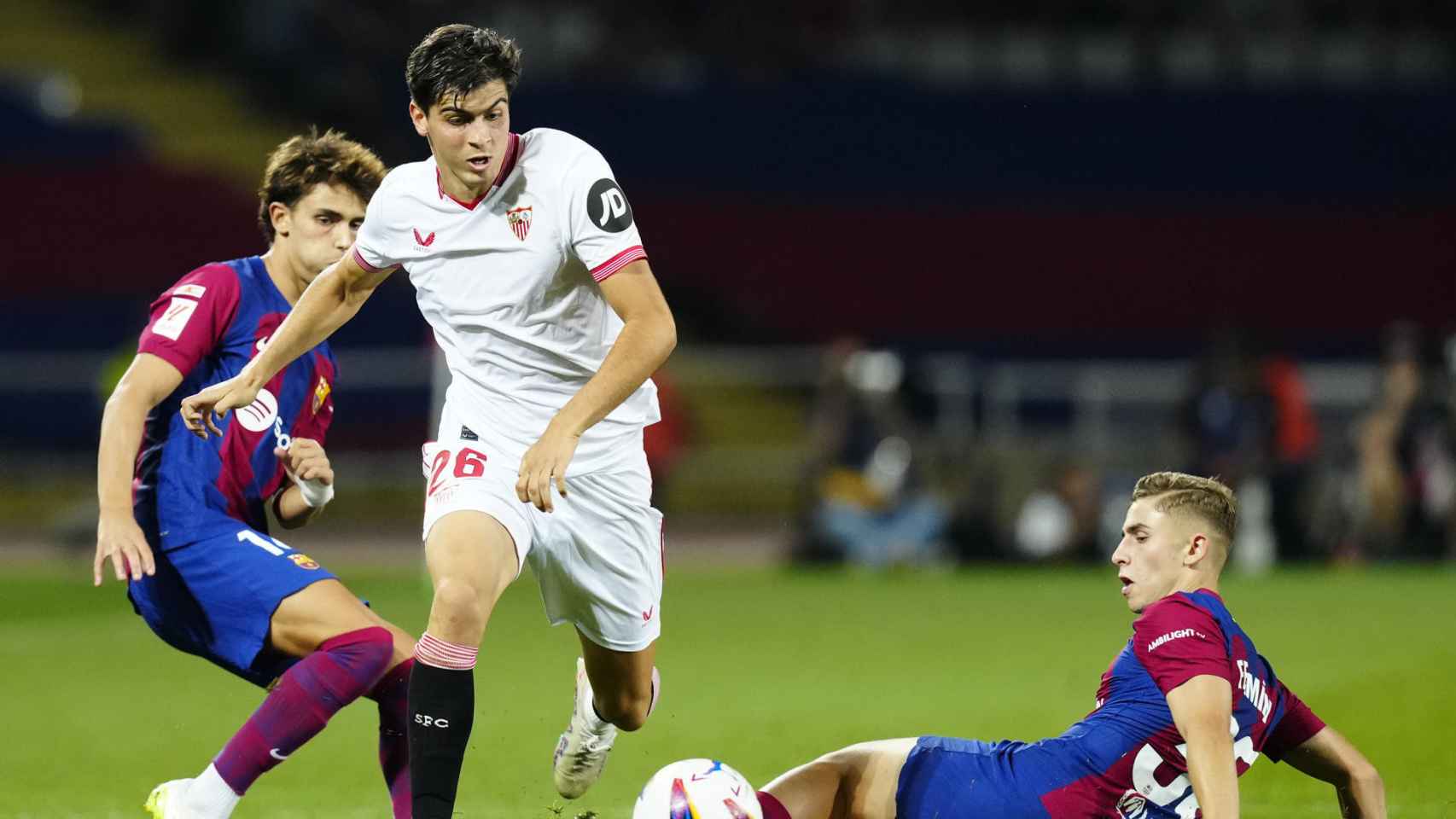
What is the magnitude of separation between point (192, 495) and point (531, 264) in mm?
1259

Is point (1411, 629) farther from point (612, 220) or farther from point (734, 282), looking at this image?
point (734, 282)

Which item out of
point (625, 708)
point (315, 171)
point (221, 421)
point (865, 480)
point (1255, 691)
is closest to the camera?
point (1255, 691)

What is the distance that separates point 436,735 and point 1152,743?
1.84 meters

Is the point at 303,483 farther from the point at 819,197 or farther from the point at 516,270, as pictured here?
the point at 819,197

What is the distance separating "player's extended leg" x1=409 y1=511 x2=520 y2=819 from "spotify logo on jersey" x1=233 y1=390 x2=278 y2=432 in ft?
3.16

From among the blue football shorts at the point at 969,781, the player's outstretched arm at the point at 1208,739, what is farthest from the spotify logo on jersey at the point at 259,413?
the player's outstretched arm at the point at 1208,739

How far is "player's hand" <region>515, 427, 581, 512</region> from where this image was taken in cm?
505

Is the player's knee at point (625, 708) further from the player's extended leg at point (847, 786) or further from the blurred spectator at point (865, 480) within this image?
the blurred spectator at point (865, 480)

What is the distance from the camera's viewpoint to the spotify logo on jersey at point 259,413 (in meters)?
5.90

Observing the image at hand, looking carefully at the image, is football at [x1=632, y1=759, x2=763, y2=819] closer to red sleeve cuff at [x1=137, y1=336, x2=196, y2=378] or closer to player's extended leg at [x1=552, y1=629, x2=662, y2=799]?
player's extended leg at [x1=552, y1=629, x2=662, y2=799]

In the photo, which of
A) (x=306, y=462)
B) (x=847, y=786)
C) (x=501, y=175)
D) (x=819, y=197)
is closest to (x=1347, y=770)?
(x=847, y=786)

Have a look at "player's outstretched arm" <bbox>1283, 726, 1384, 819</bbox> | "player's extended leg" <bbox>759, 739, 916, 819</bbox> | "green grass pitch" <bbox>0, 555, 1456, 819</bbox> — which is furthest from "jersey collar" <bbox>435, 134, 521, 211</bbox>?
"player's outstretched arm" <bbox>1283, 726, 1384, 819</bbox>

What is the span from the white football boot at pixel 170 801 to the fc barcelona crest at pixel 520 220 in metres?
1.80

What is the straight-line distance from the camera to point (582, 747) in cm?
658
